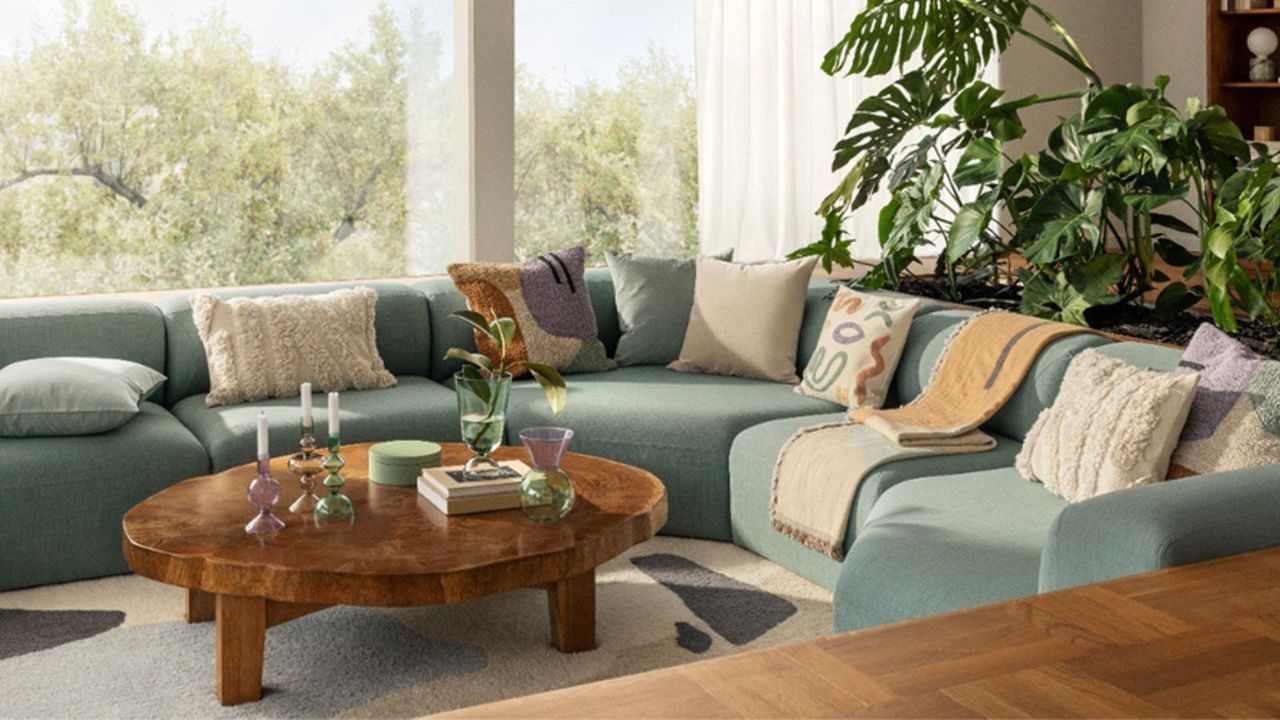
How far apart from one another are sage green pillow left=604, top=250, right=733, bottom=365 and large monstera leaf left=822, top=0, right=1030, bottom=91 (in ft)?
2.91

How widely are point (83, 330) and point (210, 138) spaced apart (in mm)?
1841

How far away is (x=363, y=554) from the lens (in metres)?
2.83

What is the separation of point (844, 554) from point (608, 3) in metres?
3.87

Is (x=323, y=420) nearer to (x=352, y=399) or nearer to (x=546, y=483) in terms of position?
(x=352, y=399)

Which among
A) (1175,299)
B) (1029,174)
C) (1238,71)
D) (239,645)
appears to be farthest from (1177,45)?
(239,645)

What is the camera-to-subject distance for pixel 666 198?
276 inches

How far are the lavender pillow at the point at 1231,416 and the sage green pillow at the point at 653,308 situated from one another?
2071 mm

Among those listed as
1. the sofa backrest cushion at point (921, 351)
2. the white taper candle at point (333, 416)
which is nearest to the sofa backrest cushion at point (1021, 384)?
the sofa backrest cushion at point (921, 351)

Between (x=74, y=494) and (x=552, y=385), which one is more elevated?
(x=552, y=385)

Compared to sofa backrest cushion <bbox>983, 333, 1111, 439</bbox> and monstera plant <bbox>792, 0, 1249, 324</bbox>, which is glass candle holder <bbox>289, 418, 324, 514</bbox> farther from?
monstera plant <bbox>792, 0, 1249, 324</bbox>

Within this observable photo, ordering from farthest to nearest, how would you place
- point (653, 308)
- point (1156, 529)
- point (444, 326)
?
1. point (653, 308)
2. point (444, 326)
3. point (1156, 529)

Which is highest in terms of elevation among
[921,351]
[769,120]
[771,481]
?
[769,120]

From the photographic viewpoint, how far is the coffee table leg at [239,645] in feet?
9.47

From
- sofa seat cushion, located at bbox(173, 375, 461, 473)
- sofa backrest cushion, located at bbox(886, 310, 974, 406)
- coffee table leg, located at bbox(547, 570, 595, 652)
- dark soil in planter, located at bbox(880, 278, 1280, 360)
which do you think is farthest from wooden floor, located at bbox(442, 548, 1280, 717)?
sofa seat cushion, located at bbox(173, 375, 461, 473)
